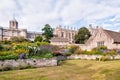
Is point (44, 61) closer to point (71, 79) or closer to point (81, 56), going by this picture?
point (71, 79)

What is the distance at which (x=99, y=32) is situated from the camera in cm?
4300

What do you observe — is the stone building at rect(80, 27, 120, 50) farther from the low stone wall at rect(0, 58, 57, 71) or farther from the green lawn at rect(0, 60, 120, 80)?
the green lawn at rect(0, 60, 120, 80)

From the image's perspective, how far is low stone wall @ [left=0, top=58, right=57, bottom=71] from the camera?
17766 millimetres

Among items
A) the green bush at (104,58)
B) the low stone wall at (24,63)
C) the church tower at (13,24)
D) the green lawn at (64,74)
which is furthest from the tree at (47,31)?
the green lawn at (64,74)

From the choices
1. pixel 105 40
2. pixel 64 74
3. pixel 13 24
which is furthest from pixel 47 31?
pixel 64 74

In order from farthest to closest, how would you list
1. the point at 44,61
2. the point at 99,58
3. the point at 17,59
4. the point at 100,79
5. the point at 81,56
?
the point at 81,56, the point at 99,58, the point at 44,61, the point at 17,59, the point at 100,79

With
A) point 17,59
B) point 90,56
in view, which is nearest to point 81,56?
point 90,56

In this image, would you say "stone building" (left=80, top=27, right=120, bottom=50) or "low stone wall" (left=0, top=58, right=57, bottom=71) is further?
"stone building" (left=80, top=27, right=120, bottom=50)

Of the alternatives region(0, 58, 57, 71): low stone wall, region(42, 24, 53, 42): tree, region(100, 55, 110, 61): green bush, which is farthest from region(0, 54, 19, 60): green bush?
region(42, 24, 53, 42): tree

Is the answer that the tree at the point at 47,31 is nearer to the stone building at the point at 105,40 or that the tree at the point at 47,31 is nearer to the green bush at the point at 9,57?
the stone building at the point at 105,40

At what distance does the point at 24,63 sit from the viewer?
19.0 meters

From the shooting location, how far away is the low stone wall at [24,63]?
17.8m

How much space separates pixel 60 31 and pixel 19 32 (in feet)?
99.1

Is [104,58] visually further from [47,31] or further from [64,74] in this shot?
[47,31]
